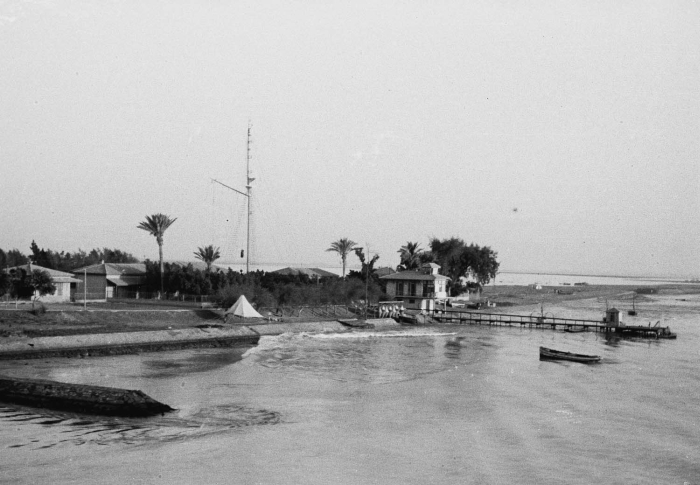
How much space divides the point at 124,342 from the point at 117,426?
85.5 ft

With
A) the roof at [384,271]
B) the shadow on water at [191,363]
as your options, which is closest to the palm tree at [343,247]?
the roof at [384,271]

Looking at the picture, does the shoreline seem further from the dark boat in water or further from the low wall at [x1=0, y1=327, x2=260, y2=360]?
the dark boat in water

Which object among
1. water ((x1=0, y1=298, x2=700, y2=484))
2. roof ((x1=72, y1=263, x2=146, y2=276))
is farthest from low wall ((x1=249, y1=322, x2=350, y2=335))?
roof ((x1=72, y1=263, x2=146, y2=276))

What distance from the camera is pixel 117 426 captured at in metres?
28.2

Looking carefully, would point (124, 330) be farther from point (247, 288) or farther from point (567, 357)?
point (567, 357)

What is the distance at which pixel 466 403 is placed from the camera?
3653cm

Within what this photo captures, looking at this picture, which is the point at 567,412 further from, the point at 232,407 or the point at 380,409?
the point at 232,407

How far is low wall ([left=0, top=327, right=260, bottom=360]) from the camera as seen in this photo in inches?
1841

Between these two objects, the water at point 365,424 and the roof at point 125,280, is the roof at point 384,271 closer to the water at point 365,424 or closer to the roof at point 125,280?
the roof at point 125,280

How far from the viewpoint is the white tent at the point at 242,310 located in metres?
69.7

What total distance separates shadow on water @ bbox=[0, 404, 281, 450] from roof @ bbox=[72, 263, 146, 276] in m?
51.1

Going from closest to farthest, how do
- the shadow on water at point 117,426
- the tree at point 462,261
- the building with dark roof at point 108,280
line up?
the shadow on water at point 117,426, the building with dark roof at point 108,280, the tree at point 462,261

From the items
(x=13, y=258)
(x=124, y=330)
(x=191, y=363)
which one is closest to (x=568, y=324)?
(x=191, y=363)

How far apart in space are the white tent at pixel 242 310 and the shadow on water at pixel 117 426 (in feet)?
123
